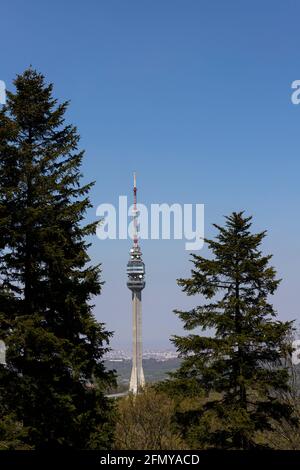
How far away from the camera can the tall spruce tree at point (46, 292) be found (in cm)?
1597

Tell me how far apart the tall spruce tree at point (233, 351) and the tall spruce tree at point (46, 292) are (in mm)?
3010

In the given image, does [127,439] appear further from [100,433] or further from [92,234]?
[92,234]

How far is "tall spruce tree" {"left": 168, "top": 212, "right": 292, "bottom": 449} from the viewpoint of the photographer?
18.0m

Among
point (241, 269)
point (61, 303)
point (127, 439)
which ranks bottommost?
point (127, 439)

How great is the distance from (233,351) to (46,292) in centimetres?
656

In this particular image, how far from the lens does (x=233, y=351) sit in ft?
59.9

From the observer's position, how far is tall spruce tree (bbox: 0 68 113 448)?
16.0m

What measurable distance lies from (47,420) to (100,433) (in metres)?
2.25

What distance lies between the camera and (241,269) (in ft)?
61.5

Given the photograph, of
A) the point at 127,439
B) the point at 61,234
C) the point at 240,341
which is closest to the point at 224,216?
the point at 240,341

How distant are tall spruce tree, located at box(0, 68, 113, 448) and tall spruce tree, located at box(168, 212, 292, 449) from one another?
301cm

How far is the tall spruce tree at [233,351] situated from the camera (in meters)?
18.0
